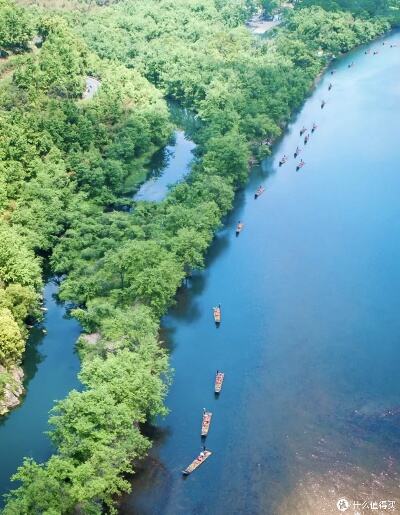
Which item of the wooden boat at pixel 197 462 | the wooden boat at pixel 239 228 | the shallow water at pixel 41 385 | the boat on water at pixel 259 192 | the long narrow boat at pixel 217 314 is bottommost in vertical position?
the shallow water at pixel 41 385

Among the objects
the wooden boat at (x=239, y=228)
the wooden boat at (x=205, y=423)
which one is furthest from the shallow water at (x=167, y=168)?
the wooden boat at (x=205, y=423)

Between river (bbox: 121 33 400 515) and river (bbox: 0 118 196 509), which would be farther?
river (bbox: 0 118 196 509)

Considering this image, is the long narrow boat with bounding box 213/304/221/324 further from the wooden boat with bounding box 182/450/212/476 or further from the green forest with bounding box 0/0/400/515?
the wooden boat with bounding box 182/450/212/476

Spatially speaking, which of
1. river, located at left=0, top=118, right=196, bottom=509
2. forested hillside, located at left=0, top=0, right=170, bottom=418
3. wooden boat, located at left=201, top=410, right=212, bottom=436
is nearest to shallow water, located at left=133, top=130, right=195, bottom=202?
forested hillside, located at left=0, top=0, right=170, bottom=418

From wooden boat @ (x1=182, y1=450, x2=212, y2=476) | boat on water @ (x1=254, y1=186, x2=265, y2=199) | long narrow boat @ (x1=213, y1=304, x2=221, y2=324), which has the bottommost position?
wooden boat @ (x1=182, y1=450, x2=212, y2=476)

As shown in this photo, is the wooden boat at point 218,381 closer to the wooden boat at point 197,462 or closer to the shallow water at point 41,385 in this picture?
the wooden boat at point 197,462

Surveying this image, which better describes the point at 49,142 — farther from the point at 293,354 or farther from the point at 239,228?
the point at 293,354

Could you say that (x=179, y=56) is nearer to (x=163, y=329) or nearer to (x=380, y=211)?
(x=380, y=211)
